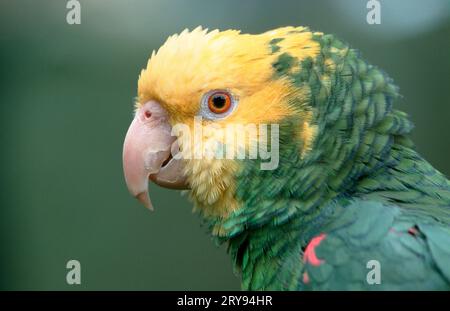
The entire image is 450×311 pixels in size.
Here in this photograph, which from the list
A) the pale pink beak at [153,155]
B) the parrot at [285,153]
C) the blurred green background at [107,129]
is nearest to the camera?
the parrot at [285,153]

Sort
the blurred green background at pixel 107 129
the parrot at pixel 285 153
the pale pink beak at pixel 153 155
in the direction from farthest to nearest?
the blurred green background at pixel 107 129 < the pale pink beak at pixel 153 155 < the parrot at pixel 285 153

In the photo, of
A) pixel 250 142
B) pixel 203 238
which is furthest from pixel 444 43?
pixel 250 142

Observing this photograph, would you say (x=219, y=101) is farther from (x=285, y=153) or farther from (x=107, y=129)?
(x=107, y=129)

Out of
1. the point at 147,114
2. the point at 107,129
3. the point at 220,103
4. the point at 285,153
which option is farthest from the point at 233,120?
the point at 107,129

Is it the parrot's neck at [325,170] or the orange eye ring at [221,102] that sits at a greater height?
the orange eye ring at [221,102]

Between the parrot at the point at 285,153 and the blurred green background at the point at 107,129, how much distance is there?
1954 millimetres

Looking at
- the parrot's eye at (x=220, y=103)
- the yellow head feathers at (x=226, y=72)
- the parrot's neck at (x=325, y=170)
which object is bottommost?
the parrot's neck at (x=325, y=170)

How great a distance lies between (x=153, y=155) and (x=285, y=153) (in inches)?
14.8

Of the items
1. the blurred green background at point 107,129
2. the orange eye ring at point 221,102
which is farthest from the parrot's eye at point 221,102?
the blurred green background at point 107,129

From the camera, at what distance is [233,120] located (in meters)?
1.31

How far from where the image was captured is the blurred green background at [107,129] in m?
3.28

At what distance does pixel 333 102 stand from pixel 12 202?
106 inches

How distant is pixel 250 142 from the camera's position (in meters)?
1.28

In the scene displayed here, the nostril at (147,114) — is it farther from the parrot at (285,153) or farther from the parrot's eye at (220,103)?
the parrot's eye at (220,103)
